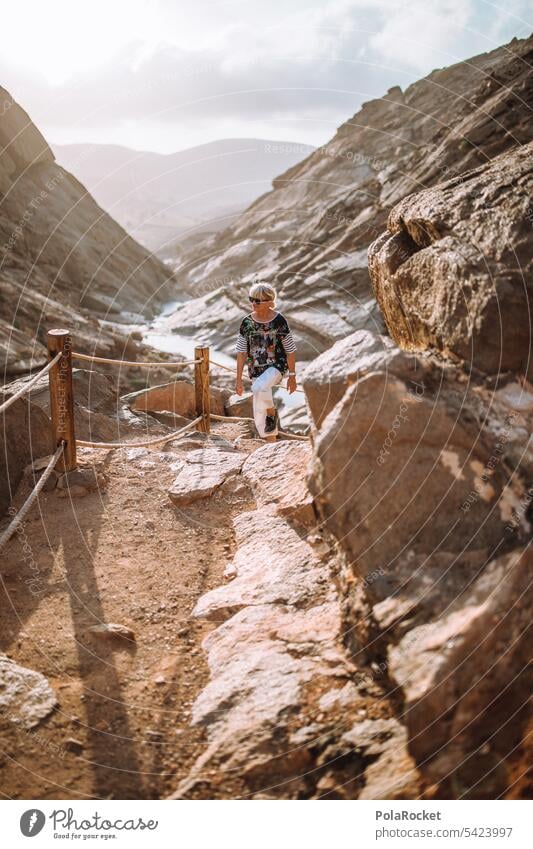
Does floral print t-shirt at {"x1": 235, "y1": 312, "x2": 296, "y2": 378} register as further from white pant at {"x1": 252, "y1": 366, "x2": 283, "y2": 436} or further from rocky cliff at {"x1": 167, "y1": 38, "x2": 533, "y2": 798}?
rocky cliff at {"x1": 167, "y1": 38, "x2": 533, "y2": 798}

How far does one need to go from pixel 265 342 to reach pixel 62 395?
2002 millimetres

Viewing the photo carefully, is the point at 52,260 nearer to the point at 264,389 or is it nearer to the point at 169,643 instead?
the point at 264,389

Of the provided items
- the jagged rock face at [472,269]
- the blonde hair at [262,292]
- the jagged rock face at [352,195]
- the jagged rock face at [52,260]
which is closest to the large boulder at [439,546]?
the jagged rock face at [472,269]

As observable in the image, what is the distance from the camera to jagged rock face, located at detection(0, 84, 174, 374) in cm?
1962

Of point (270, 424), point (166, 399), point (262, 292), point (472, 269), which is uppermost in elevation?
point (166, 399)

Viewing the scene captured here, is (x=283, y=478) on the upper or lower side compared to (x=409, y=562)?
upper

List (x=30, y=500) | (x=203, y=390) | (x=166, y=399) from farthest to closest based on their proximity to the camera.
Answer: (x=166, y=399), (x=203, y=390), (x=30, y=500)

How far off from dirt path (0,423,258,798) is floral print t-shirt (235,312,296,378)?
50.2 inches

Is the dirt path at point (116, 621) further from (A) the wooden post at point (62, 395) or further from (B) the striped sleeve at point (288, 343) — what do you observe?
(B) the striped sleeve at point (288, 343)

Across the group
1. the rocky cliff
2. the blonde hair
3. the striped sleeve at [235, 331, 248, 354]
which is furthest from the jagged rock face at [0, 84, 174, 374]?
the rocky cliff

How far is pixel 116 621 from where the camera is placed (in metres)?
4.25

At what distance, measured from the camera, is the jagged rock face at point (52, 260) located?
19625 millimetres

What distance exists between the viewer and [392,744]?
8.61ft

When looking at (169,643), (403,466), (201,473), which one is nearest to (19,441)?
(201,473)
